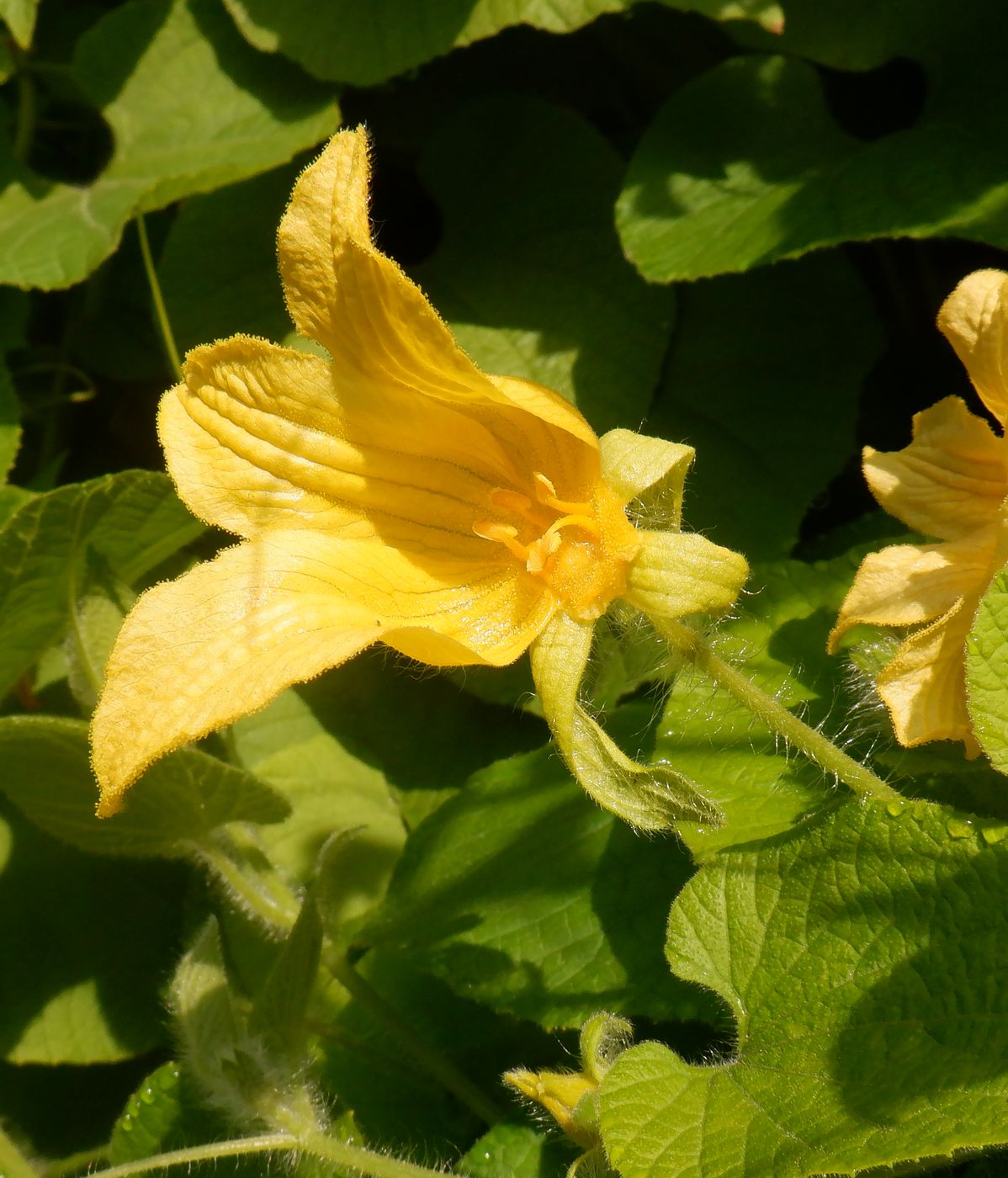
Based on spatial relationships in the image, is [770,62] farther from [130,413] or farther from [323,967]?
[323,967]

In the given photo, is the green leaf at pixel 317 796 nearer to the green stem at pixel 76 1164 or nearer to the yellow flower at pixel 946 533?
the green stem at pixel 76 1164

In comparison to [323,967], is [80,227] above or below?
above

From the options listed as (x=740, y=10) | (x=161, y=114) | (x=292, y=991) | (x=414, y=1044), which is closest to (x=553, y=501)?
(x=292, y=991)

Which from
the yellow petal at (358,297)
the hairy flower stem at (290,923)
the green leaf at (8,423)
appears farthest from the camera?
the green leaf at (8,423)

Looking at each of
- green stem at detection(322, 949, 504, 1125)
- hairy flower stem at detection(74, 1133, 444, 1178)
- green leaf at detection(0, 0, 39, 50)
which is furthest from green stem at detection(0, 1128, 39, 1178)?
green leaf at detection(0, 0, 39, 50)

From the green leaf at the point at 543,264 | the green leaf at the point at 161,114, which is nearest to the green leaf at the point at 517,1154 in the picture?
the green leaf at the point at 543,264

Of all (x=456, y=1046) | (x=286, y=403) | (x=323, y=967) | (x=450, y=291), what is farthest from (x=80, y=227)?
(x=456, y=1046)

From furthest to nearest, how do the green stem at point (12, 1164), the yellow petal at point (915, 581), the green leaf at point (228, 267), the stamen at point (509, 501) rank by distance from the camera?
the green leaf at point (228, 267)
the green stem at point (12, 1164)
the stamen at point (509, 501)
the yellow petal at point (915, 581)
